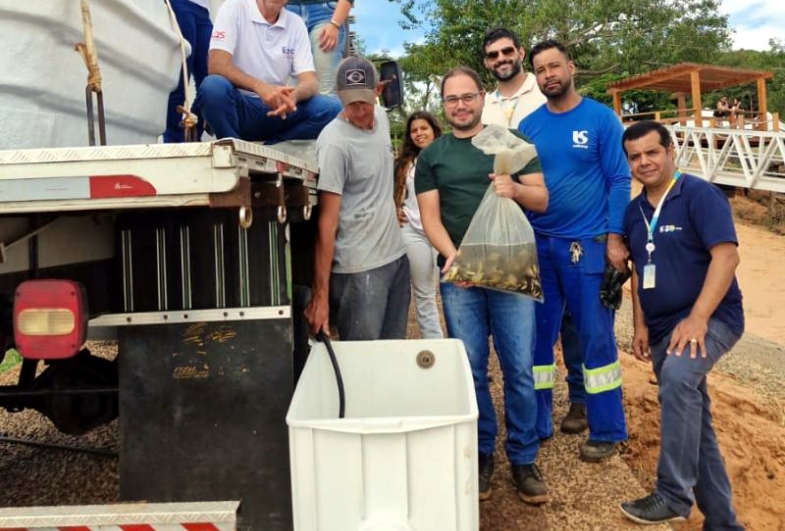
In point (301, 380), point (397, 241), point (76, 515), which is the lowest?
point (76, 515)

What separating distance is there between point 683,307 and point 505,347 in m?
0.77

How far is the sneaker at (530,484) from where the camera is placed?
→ 3209mm

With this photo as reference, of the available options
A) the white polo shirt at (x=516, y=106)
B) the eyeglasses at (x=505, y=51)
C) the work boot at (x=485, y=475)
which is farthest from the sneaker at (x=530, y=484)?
the eyeglasses at (x=505, y=51)

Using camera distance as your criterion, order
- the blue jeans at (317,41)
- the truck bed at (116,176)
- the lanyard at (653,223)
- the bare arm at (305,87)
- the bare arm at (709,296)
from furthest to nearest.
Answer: the blue jeans at (317,41)
the bare arm at (305,87)
the lanyard at (653,223)
the bare arm at (709,296)
the truck bed at (116,176)

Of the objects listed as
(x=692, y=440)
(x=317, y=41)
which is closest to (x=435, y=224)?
(x=692, y=440)

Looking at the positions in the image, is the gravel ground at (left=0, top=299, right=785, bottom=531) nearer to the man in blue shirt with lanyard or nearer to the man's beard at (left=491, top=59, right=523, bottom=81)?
the man in blue shirt with lanyard

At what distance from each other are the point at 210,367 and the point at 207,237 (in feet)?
1.26

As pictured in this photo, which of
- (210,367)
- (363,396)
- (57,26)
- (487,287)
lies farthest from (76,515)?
(487,287)

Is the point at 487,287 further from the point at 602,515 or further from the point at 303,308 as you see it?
the point at 602,515

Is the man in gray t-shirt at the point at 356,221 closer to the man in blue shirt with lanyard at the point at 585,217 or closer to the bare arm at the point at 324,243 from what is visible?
the bare arm at the point at 324,243

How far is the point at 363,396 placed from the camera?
2.68 m

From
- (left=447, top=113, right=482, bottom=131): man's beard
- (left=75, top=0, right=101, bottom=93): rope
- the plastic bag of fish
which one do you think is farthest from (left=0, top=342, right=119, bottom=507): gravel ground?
(left=447, top=113, right=482, bottom=131): man's beard

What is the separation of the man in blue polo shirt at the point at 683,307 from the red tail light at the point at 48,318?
224 cm

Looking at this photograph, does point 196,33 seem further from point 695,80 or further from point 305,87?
point 695,80
